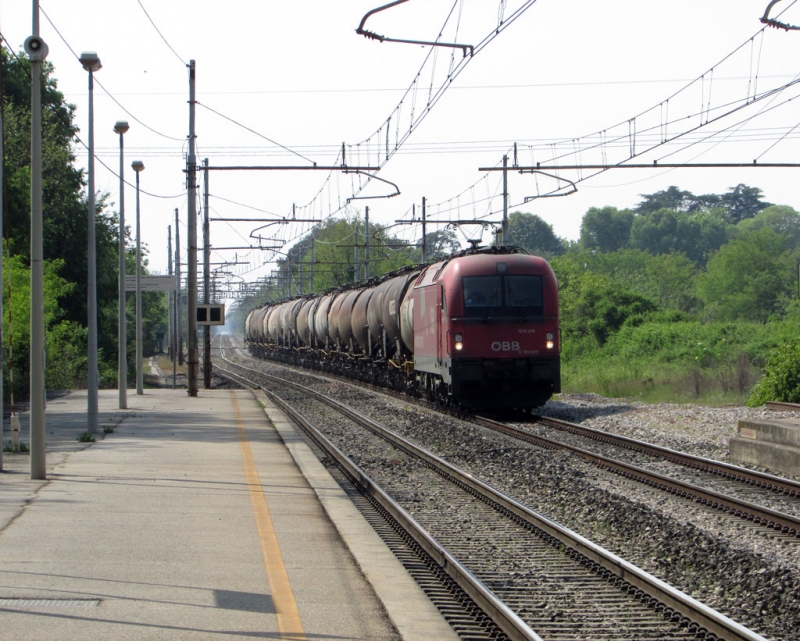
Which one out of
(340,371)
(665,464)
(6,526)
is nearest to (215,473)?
(6,526)

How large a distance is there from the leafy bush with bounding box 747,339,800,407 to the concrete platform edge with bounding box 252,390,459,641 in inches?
502

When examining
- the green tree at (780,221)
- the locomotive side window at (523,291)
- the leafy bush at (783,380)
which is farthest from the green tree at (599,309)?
the green tree at (780,221)

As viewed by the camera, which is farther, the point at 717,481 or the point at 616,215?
the point at 616,215

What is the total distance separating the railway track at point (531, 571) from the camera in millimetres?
6500

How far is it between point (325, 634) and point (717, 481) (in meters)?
7.80

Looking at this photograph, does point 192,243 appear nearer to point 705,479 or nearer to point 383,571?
point 705,479

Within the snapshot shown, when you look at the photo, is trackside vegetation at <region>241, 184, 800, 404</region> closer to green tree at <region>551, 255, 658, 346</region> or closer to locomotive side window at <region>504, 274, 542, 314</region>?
green tree at <region>551, 255, 658, 346</region>

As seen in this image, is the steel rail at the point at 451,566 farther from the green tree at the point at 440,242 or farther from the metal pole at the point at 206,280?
the green tree at the point at 440,242

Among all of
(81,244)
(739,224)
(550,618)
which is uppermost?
(739,224)

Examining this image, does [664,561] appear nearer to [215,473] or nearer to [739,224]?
[215,473]

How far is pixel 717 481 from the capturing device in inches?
492

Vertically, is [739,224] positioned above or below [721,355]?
above

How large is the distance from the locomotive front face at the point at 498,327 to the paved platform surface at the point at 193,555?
6.41 meters

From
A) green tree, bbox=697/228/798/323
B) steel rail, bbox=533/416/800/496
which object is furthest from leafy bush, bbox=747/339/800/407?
green tree, bbox=697/228/798/323
